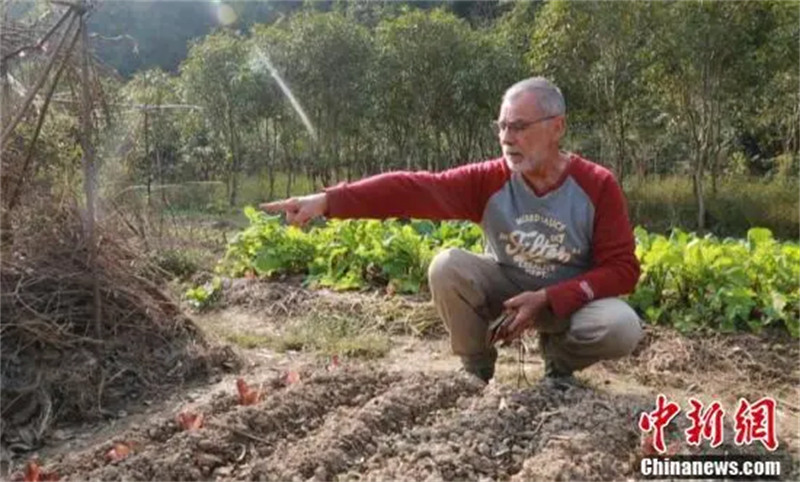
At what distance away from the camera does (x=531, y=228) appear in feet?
9.30

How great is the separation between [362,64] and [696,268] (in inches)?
461

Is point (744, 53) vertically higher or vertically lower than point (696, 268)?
higher

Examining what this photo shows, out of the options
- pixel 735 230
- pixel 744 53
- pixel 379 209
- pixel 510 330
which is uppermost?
pixel 744 53

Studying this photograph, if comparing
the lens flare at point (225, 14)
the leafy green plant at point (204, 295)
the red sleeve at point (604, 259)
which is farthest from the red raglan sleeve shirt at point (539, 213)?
the lens flare at point (225, 14)

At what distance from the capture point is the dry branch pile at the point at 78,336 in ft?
9.88

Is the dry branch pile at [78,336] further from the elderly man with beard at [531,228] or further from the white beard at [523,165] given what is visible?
the white beard at [523,165]

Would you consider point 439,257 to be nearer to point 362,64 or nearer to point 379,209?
point 379,209

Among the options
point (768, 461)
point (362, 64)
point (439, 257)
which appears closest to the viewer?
point (768, 461)

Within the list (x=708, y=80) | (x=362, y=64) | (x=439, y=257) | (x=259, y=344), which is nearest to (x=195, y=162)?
(x=362, y=64)

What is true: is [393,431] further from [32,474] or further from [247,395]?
[32,474]

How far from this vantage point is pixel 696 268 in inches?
168

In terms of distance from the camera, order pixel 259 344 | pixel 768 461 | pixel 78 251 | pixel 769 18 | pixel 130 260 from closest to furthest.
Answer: pixel 768 461
pixel 78 251
pixel 130 260
pixel 259 344
pixel 769 18

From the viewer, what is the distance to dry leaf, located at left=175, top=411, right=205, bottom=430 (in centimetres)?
255

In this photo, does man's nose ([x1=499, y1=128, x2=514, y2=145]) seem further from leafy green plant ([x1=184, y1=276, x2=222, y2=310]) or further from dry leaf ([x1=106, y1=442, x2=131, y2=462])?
leafy green plant ([x1=184, y1=276, x2=222, y2=310])
